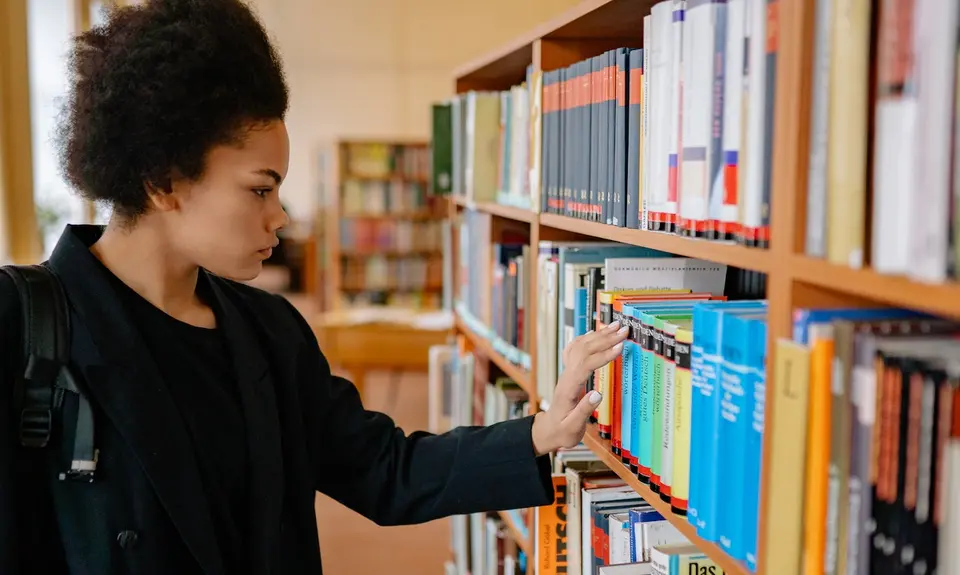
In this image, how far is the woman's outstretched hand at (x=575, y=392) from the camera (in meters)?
1.39

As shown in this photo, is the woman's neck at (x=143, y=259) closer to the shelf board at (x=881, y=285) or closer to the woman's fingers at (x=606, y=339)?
the woman's fingers at (x=606, y=339)

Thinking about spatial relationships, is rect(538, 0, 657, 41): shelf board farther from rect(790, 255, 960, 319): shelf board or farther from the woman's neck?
the woman's neck

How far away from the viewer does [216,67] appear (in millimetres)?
1330

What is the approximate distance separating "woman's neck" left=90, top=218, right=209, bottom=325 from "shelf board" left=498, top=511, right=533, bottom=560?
1.00 m

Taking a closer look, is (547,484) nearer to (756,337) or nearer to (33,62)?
(756,337)

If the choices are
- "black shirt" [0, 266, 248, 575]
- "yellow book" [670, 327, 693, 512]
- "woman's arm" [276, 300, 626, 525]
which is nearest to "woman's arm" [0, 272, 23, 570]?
"black shirt" [0, 266, 248, 575]

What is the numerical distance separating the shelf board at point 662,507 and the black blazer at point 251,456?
0.11 metres

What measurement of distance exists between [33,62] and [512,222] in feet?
9.70

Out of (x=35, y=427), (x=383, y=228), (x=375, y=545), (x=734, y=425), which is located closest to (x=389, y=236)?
(x=383, y=228)

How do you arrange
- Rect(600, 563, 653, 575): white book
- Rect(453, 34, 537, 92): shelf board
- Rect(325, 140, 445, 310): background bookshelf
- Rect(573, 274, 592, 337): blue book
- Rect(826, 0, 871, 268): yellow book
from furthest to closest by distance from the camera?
Rect(325, 140, 445, 310): background bookshelf, Rect(453, 34, 537, 92): shelf board, Rect(573, 274, 592, 337): blue book, Rect(600, 563, 653, 575): white book, Rect(826, 0, 871, 268): yellow book

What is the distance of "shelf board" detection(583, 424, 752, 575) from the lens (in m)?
1.06

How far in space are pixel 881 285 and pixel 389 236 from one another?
671 cm

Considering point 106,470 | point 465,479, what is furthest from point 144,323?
point 465,479

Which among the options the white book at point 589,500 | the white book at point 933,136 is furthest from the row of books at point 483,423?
the white book at point 933,136
